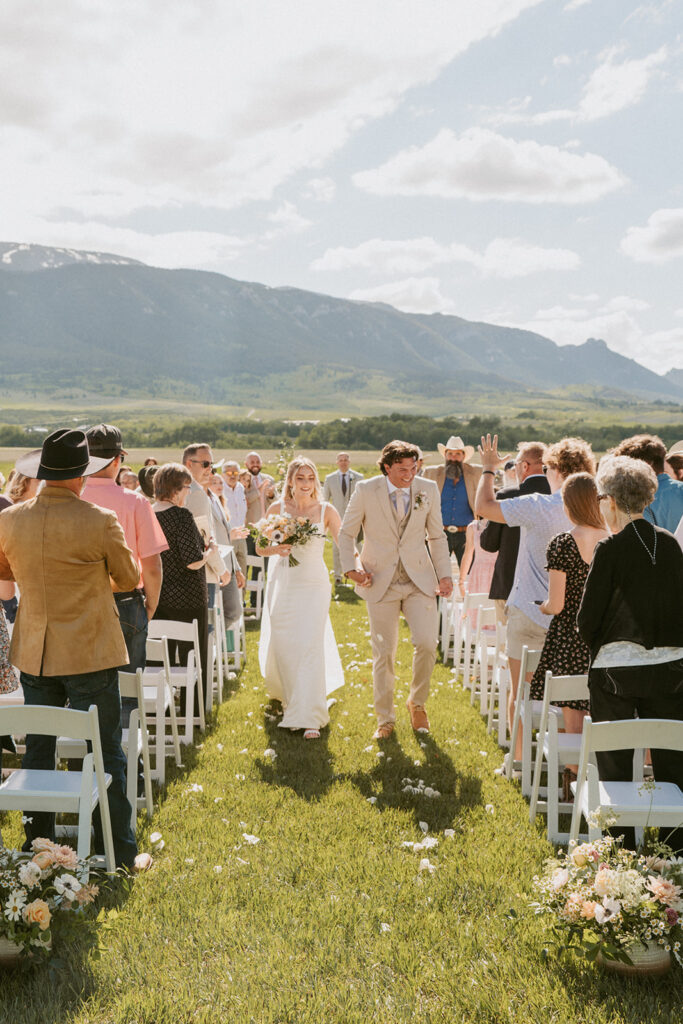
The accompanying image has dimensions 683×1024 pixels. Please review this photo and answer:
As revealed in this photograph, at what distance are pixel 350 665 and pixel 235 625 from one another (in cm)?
170

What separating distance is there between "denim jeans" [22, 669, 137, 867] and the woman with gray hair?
9.27 feet

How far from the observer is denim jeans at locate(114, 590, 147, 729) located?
553cm

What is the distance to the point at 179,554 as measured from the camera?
750cm

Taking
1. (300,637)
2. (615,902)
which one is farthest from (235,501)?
(615,902)

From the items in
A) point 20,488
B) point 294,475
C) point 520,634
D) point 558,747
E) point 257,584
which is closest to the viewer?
point 558,747

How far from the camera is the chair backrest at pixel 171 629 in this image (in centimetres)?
723

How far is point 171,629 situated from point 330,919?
143 inches

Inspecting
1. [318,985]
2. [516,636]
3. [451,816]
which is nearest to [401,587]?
[516,636]

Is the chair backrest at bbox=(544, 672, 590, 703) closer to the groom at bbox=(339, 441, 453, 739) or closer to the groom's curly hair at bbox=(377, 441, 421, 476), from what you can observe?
the groom at bbox=(339, 441, 453, 739)

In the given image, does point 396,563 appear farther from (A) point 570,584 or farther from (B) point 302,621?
(A) point 570,584

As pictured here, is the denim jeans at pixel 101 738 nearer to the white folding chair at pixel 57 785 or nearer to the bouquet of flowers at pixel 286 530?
the white folding chair at pixel 57 785

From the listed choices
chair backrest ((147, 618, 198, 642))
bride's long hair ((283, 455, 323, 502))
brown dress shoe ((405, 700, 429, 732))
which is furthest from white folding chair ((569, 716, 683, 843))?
bride's long hair ((283, 455, 323, 502))

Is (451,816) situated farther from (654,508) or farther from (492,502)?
(654,508)

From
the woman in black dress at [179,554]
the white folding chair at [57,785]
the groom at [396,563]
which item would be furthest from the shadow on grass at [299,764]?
the white folding chair at [57,785]
